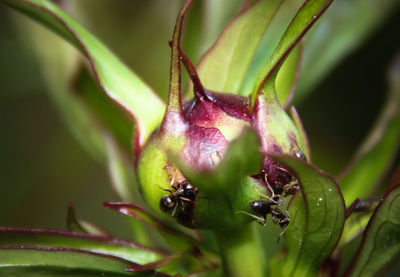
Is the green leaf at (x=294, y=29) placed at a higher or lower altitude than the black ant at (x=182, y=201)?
higher

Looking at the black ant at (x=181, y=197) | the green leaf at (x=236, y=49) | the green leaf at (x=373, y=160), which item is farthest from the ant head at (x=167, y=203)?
the green leaf at (x=373, y=160)

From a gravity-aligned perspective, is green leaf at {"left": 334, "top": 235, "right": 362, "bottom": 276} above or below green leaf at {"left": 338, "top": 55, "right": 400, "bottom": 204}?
below

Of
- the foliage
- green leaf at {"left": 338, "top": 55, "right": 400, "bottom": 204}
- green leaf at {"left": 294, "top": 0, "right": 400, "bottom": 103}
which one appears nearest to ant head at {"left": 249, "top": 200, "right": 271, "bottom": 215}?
the foliage

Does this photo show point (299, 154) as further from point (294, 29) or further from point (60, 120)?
point (60, 120)

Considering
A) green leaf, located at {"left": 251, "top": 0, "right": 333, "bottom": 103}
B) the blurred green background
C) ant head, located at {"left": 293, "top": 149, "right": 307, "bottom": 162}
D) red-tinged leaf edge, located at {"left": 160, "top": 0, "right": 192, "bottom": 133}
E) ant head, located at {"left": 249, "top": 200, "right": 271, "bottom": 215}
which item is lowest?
the blurred green background

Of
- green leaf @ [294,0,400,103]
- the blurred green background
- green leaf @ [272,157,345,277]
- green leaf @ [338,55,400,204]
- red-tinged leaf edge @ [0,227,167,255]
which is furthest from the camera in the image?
the blurred green background

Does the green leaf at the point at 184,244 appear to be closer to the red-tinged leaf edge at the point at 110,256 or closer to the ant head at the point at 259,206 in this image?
the red-tinged leaf edge at the point at 110,256

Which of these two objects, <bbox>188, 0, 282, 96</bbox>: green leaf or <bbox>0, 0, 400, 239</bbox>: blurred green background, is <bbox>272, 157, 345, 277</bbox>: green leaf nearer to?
<bbox>188, 0, 282, 96</bbox>: green leaf
